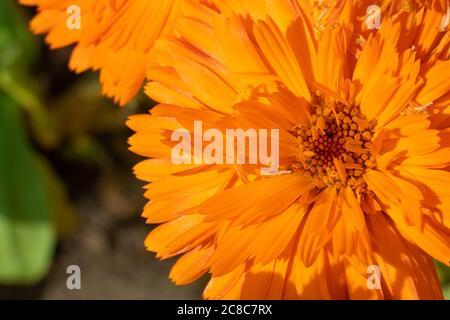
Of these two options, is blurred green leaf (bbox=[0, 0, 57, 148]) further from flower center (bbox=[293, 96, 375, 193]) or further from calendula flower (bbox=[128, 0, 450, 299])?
flower center (bbox=[293, 96, 375, 193])

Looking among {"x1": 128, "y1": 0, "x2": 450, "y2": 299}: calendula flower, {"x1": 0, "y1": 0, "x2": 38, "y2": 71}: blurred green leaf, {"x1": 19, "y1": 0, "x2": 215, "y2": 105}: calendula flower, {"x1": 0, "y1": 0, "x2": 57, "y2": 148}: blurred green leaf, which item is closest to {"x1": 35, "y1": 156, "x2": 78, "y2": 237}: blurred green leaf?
{"x1": 0, "y1": 0, "x2": 57, "y2": 148}: blurred green leaf

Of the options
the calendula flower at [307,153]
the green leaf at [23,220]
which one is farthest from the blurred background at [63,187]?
the calendula flower at [307,153]

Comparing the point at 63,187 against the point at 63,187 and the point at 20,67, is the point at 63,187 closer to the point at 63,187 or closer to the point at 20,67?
the point at 63,187

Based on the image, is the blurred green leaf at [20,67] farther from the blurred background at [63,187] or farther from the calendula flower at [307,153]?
the calendula flower at [307,153]

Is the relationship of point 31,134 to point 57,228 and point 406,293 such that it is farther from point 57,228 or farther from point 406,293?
point 406,293

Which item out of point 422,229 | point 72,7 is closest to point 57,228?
point 72,7

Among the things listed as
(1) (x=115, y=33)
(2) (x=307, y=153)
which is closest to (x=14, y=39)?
(1) (x=115, y=33)

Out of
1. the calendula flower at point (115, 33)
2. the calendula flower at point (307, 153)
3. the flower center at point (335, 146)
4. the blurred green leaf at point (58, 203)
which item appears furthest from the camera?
the blurred green leaf at point (58, 203)
